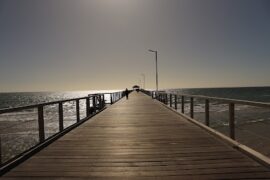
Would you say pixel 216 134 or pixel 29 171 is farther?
pixel 216 134

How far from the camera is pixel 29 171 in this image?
541 cm

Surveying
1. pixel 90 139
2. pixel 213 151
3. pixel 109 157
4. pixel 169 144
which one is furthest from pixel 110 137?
pixel 213 151

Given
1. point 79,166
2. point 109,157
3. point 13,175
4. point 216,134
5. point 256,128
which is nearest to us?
point 13,175

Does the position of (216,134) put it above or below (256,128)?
above

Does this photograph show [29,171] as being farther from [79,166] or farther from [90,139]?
[90,139]

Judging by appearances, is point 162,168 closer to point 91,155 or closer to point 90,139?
point 91,155

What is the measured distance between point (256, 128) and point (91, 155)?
22.5m

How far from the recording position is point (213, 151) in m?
6.64

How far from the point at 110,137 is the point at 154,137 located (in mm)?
1153

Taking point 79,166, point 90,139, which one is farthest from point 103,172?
point 90,139

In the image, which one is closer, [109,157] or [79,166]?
[79,166]

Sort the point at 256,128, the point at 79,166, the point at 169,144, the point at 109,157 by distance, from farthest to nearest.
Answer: the point at 256,128 → the point at 169,144 → the point at 109,157 → the point at 79,166

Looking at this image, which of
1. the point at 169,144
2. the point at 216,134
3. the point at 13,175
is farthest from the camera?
the point at 216,134

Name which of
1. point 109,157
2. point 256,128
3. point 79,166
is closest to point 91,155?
point 109,157
